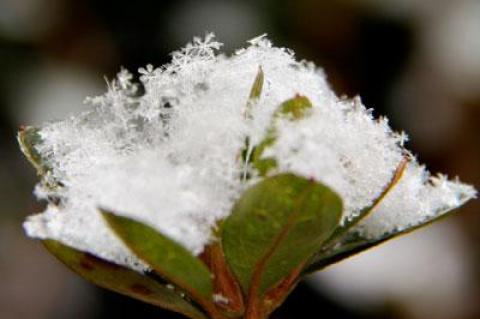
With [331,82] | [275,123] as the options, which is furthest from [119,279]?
[331,82]

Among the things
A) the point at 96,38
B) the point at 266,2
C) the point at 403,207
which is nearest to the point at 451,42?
the point at 266,2

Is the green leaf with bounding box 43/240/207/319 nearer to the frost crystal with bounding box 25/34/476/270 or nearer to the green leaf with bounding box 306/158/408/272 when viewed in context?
the frost crystal with bounding box 25/34/476/270

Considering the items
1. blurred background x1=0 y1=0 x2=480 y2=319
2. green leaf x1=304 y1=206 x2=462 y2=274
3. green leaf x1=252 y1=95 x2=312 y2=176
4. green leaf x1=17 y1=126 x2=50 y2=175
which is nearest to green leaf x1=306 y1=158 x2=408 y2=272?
green leaf x1=304 y1=206 x2=462 y2=274

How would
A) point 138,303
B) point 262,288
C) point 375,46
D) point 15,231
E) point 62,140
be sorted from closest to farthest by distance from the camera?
point 262,288 → point 62,140 → point 138,303 → point 15,231 → point 375,46

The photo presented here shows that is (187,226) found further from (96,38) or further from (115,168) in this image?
(96,38)

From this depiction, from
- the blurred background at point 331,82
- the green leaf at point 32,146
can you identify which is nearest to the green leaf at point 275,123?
the green leaf at point 32,146

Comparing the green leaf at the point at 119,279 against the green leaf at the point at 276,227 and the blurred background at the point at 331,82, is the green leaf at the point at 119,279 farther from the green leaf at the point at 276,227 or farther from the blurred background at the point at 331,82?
the blurred background at the point at 331,82
